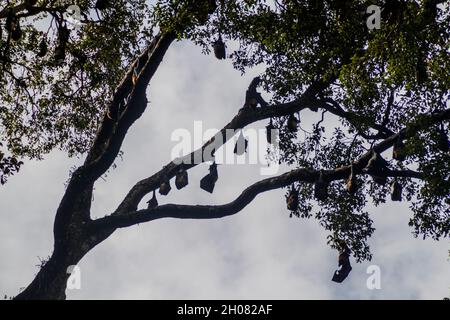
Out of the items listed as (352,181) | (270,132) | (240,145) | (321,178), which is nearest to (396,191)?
(352,181)

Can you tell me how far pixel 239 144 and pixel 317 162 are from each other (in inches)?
88.3

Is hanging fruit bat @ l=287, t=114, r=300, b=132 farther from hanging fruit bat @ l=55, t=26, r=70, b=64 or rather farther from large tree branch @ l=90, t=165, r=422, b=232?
hanging fruit bat @ l=55, t=26, r=70, b=64

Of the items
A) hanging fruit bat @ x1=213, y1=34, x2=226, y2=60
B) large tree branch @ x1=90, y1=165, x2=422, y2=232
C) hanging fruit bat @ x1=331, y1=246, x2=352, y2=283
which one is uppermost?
hanging fruit bat @ x1=213, y1=34, x2=226, y2=60

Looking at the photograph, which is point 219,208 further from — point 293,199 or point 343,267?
point 343,267

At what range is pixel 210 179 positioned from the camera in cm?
1658

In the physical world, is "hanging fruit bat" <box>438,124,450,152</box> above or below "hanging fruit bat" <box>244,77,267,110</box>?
below

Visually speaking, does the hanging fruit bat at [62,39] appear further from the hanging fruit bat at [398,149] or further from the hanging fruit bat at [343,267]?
the hanging fruit bat at [343,267]

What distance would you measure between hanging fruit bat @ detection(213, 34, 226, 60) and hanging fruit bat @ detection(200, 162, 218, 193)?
320 cm

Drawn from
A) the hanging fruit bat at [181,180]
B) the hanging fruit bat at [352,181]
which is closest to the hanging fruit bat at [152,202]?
the hanging fruit bat at [181,180]

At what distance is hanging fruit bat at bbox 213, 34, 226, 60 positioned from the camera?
14.7 metres

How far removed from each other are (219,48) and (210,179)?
12.1ft

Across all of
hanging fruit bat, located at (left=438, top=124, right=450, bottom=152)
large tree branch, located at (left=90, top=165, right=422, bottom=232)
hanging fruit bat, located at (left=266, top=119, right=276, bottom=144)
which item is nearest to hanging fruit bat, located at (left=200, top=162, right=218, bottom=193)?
large tree branch, located at (left=90, top=165, right=422, bottom=232)

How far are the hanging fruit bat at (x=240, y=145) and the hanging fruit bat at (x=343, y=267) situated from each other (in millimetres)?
4009

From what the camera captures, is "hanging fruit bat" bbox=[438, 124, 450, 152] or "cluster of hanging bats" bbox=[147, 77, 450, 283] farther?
"cluster of hanging bats" bbox=[147, 77, 450, 283]
